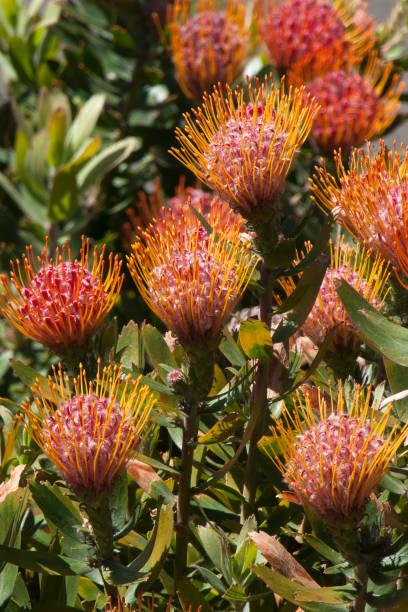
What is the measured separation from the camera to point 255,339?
Result: 0.79m

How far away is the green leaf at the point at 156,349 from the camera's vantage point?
866 millimetres

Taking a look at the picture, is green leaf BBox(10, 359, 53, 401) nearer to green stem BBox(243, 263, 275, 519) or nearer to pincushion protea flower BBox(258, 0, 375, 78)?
green stem BBox(243, 263, 275, 519)

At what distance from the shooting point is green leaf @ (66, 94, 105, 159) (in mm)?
1514

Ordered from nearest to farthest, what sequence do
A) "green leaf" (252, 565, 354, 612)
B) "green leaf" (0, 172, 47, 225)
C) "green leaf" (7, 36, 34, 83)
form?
"green leaf" (252, 565, 354, 612), "green leaf" (0, 172, 47, 225), "green leaf" (7, 36, 34, 83)

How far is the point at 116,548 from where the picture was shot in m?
0.89

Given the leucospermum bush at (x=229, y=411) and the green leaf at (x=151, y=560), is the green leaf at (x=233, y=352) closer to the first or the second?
the leucospermum bush at (x=229, y=411)

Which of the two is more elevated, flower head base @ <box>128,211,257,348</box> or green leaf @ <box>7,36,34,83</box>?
flower head base @ <box>128,211,257,348</box>

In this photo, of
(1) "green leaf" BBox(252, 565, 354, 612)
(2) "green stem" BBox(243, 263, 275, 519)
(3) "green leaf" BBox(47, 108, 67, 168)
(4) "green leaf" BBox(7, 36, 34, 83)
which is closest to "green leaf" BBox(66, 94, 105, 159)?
(3) "green leaf" BBox(47, 108, 67, 168)

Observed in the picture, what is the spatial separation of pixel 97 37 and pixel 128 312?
749 mm

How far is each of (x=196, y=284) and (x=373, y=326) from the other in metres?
0.16

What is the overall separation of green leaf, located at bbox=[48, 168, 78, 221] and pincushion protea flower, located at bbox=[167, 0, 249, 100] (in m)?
0.26

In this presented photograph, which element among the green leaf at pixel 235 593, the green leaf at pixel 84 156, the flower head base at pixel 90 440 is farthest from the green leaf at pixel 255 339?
the green leaf at pixel 84 156

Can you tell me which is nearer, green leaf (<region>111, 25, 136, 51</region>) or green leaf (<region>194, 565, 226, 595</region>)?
green leaf (<region>194, 565, 226, 595</region>)

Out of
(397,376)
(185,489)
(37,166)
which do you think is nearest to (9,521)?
(185,489)
